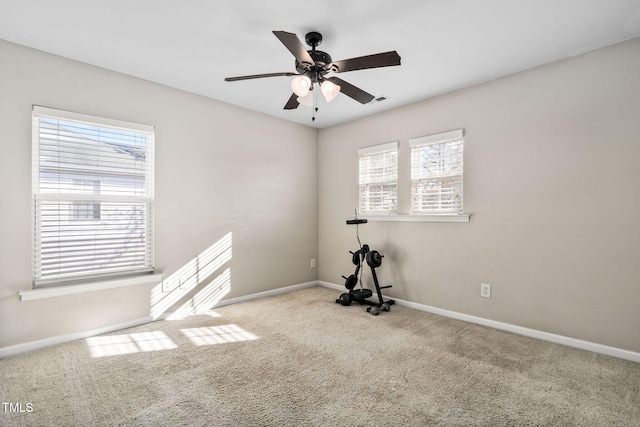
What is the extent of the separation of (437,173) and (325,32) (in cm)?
210

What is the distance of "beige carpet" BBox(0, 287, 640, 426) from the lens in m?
1.81

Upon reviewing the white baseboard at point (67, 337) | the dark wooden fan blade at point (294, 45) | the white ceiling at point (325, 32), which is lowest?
the white baseboard at point (67, 337)

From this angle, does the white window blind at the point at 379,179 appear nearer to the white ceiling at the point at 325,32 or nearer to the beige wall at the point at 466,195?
the beige wall at the point at 466,195

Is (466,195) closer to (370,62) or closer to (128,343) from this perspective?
(370,62)

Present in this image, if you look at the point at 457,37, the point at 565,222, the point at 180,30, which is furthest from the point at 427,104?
the point at 180,30

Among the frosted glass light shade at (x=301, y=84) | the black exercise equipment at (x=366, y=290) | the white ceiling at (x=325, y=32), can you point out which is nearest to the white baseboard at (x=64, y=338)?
the black exercise equipment at (x=366, y=290)

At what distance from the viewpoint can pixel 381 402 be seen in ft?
6.39

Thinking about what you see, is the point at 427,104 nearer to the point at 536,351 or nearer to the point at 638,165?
the point at 638,165

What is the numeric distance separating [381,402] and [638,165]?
273 centimetres

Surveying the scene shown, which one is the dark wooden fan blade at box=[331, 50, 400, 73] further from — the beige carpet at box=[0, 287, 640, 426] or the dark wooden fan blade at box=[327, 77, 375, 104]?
the beige carpet at box=[0, 287, 640, 426]

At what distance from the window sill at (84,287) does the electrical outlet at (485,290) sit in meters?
3.51

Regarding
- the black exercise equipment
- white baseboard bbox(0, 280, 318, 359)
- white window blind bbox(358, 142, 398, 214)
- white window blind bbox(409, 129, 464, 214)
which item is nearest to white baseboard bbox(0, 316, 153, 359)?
white baseboard bbox(0, 280, 318, 359)

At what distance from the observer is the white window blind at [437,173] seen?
3.50m

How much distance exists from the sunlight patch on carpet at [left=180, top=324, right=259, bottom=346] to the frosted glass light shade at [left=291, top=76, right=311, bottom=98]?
2.27 m
